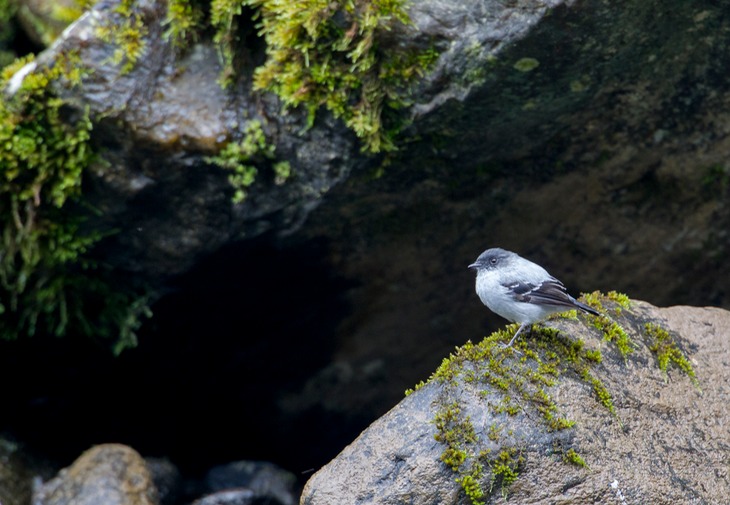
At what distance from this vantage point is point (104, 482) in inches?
229

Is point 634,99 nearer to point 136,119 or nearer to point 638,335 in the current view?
point 638,335

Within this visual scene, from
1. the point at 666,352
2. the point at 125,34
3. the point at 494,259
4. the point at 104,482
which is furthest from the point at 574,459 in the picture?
the point at 125,34

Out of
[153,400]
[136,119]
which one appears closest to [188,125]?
[136,119]

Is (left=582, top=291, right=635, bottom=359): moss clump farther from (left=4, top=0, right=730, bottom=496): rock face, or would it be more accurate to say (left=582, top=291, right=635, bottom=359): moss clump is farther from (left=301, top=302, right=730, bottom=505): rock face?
(left=4, top=0, right=730, bottom=496): rock face

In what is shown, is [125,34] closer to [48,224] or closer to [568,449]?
[48,224]

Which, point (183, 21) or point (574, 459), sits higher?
point (183, 21)

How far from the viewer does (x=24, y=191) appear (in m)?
5.91

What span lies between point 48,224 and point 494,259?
3.54 meters

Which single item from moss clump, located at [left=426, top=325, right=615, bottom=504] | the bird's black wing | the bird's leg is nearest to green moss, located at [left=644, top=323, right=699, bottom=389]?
moss clump, located at [left=426, top=325, right=615, bottom=504]

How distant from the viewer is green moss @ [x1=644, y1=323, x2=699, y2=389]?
4762 mm

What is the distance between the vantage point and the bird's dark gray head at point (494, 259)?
527cm

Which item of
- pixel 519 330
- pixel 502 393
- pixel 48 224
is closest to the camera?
pixel 502 393

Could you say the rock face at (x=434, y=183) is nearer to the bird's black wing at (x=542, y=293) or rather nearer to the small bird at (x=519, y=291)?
the small bird at (x=519, y=291)

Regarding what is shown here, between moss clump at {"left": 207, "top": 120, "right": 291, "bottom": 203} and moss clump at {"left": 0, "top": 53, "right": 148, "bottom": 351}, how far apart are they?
1.07 meters
